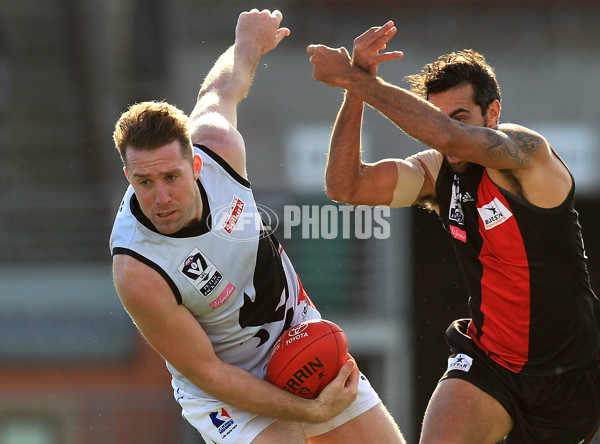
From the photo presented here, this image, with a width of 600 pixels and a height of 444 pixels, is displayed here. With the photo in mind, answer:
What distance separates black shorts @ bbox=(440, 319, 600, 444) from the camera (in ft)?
11.3

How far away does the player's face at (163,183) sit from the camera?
9.84 ft

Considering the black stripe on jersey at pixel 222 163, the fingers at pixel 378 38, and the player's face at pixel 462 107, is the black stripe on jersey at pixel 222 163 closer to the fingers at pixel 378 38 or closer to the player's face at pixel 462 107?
the fingers at pixel 378 38

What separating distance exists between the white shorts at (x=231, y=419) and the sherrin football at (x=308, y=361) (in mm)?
191

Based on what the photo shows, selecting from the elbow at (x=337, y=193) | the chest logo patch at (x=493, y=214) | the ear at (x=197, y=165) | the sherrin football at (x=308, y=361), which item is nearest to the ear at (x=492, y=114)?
the chest logo patch at (x=493, y=214)

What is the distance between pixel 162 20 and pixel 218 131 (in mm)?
6407

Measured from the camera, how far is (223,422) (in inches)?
132

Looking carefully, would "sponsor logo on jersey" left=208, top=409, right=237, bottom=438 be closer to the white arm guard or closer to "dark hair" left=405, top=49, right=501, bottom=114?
the white arm guard

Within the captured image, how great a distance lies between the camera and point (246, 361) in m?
3.46

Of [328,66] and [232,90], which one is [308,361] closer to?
[328,66]

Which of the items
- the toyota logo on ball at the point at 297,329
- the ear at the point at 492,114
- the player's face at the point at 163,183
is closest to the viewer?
the player's face at the point at 163,183

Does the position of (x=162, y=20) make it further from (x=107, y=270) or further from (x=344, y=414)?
(x=344, y=414)

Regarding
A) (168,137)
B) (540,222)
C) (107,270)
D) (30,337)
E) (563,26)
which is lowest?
(30,337)

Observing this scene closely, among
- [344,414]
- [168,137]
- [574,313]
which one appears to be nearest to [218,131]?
[168,137]

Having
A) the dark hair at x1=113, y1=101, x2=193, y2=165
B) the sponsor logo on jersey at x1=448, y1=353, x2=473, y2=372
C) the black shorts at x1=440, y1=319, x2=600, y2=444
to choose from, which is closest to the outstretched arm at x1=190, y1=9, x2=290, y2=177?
the dark hair at x1=113, y1=101, x2=193, y2=165
